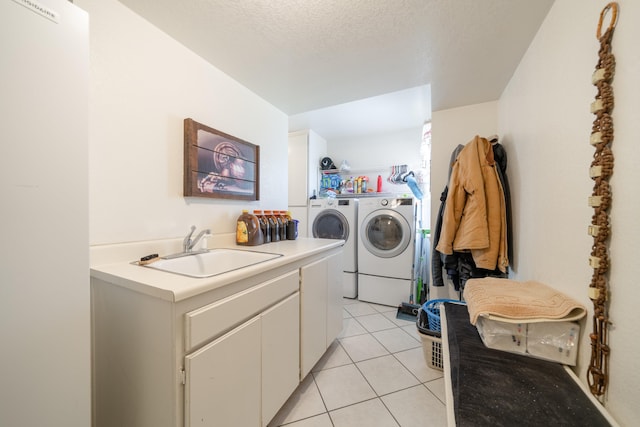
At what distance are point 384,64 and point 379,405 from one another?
2113 mm

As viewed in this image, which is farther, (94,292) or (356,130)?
(356,130)

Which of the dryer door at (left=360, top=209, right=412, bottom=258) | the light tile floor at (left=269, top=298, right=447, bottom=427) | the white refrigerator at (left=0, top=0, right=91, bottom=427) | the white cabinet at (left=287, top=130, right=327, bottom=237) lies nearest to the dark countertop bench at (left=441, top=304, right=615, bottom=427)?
the light tile floor at (left=269, top=298, right=447, bottom=427)

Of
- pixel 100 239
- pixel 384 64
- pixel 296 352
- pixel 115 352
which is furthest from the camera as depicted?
pixel 384 64

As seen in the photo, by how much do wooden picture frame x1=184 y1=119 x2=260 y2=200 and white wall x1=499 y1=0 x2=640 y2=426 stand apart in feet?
5.69

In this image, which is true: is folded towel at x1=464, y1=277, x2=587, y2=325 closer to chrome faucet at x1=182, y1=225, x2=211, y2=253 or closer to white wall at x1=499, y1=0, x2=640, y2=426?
white wall at x1=499, y1=0, x2=640, y2=426

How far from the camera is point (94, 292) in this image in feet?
2.93

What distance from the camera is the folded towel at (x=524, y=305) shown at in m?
0.74

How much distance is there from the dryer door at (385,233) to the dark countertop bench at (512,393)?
173cm

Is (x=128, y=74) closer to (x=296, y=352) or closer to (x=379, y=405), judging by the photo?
(x=296, y=352)

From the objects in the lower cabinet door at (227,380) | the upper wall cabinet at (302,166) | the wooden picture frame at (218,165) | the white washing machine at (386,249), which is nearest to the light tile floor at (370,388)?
the lower cabinet door at (227,380)

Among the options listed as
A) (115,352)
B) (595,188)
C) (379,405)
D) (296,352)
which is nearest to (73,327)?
(115,352)

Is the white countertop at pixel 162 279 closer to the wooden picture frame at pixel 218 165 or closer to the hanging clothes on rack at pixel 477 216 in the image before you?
the wooden picture frame at pixel 218 165

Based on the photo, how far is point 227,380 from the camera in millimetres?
820

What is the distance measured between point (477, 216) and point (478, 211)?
3 cm
